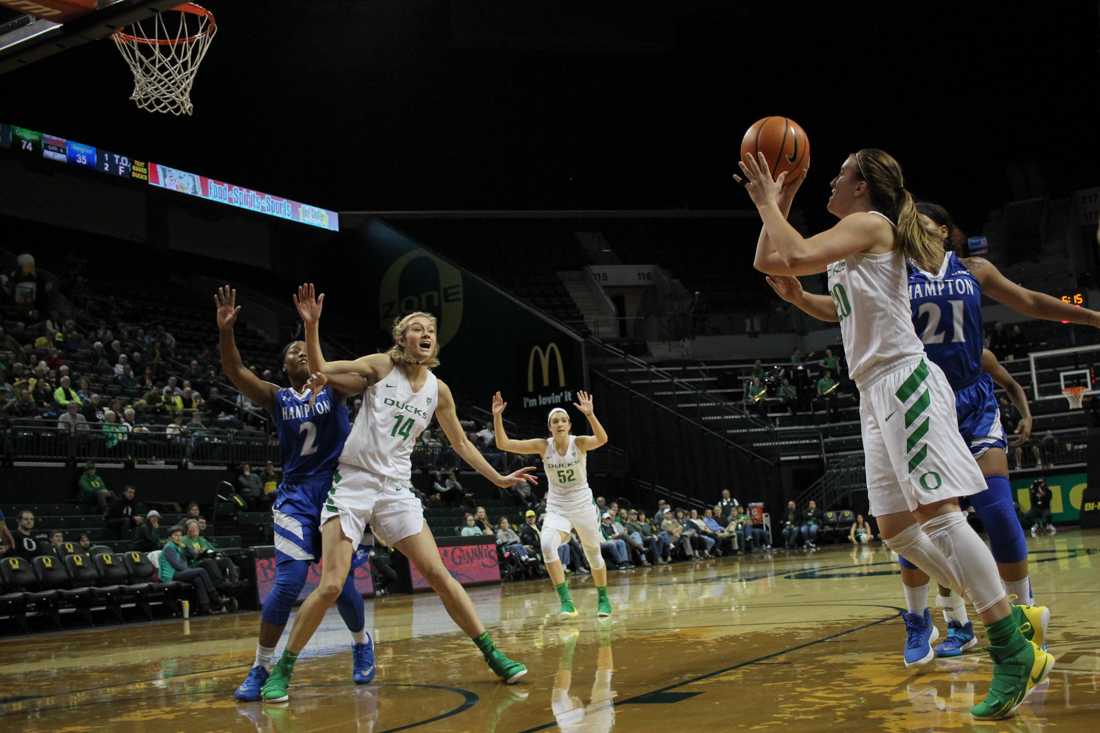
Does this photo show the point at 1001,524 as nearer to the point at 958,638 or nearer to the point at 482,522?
the point at 958,638

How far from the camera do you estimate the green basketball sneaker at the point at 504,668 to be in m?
5.36

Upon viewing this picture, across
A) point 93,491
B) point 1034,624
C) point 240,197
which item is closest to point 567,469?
point 1034,624

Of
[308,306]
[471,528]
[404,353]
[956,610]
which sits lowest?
[956,610]

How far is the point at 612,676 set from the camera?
211 inches

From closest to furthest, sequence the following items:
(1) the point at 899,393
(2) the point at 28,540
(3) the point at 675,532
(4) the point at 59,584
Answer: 1. (1) the point at 899,393
2. (4) the point at 59,584
3. (2) the point at 28,540
4. (3) the point at 675,532

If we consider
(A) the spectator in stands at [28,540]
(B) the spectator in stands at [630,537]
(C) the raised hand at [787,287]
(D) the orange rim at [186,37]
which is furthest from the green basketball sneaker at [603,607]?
(B) the spectator in stands at [630,537]

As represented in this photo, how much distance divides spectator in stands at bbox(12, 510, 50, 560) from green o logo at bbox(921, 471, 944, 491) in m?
12.2

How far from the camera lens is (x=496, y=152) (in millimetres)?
35438

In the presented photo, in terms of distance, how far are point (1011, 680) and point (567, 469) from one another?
6.83m

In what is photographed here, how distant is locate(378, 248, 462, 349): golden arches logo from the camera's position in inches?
1225

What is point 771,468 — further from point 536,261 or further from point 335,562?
point 335,562

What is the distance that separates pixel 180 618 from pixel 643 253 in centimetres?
2740

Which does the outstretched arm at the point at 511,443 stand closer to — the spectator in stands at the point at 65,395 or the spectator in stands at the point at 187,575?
the spectator in stands at the point at 187,575

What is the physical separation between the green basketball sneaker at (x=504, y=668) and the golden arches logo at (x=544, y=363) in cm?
2184
